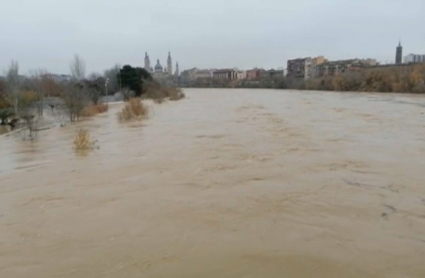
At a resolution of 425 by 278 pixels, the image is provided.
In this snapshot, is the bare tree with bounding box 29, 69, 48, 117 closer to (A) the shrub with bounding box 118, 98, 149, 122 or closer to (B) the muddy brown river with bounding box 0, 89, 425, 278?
(A) the shrub with bounding box 118, 98, 149, 122

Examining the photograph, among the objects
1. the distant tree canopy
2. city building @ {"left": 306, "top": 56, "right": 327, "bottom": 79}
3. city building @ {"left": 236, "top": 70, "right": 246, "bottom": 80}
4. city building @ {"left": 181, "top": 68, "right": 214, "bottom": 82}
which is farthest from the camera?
city building @ {"left": 181, "top": 68, "right": 214, "bottom": 82}

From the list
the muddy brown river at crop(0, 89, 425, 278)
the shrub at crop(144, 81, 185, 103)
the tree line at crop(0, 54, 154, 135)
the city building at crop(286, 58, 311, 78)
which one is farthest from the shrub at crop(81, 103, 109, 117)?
the city building at crop(286, 58, 311, 78)

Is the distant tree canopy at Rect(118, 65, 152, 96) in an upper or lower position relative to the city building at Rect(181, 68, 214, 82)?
lower

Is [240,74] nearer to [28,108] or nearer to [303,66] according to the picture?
[303,66]

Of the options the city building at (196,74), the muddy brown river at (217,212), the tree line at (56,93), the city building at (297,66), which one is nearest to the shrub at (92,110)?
the tree line at (56,93)

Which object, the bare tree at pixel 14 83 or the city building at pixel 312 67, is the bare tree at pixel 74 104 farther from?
the city building at pixel 312 67

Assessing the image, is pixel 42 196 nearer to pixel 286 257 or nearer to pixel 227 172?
pixel 227 172

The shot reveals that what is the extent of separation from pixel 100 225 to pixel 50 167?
5089mm

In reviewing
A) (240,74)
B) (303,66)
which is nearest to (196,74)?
(240,74)

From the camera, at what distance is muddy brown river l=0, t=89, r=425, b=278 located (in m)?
4.22

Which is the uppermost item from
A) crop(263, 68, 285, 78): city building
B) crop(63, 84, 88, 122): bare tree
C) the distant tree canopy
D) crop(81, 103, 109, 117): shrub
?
crop(263, 68, 285, 78): city building

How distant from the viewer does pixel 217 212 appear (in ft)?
19.2

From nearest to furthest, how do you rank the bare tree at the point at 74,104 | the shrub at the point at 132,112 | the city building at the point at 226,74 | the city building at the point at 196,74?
the shrub at the point at 132,112
the bare tree at the point at 74,104
the city building at the point at 226,74
the city building at the point at 196,74

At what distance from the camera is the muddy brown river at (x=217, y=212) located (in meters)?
4.22
